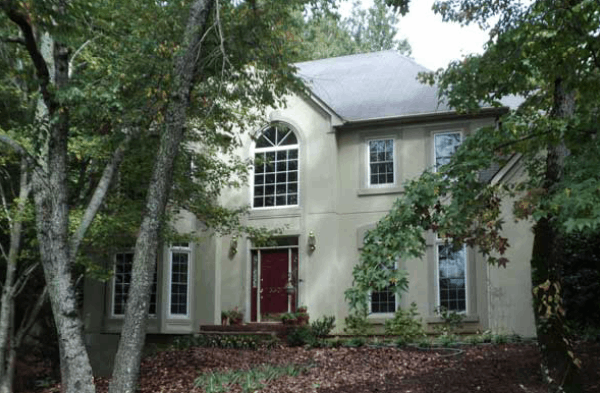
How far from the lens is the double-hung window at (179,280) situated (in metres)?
18.4

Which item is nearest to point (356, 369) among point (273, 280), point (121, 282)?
point (273, 280)

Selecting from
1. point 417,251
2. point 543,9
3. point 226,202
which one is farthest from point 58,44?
point 226,202

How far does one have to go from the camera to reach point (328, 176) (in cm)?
1809

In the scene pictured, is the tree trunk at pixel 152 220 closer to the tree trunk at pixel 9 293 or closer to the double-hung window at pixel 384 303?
the tree trunk at pixel 9 293

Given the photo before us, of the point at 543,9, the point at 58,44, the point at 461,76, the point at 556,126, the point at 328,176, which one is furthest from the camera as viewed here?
the point at 328,176

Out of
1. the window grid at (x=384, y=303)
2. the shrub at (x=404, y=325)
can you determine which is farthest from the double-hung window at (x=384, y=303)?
the shrub at (x=404, y=325)

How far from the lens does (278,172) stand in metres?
18.7

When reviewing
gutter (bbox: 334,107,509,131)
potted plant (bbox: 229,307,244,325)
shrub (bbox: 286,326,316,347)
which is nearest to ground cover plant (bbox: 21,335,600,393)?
shrub (bbox: 286,326,316,347)

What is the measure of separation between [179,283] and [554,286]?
11543 mm

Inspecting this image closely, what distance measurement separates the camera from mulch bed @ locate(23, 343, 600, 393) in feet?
34.2

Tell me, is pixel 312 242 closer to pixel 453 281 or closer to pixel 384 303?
pixel 384 303

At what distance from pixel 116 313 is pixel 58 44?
10463mm

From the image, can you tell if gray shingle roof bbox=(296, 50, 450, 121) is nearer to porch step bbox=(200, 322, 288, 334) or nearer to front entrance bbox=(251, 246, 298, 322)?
front entrance bbox=(251, 246, 298, 322)

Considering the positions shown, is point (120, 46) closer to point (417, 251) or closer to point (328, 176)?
point (417, 251)
